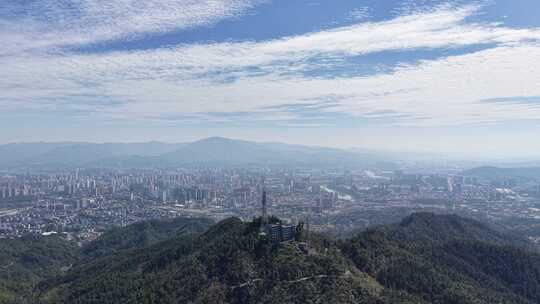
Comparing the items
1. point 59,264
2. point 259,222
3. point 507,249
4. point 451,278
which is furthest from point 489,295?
point 59,264

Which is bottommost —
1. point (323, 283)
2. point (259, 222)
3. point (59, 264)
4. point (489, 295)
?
point (59, 264)

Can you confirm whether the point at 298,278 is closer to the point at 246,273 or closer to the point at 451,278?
the point at 246,273

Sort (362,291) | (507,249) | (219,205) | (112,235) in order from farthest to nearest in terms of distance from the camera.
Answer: (219,205) < (112,235) < (507,249) < (362,291)

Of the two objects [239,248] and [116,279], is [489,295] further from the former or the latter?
[116,279]

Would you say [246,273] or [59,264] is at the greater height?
[246,273]

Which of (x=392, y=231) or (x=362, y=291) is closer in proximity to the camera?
(x=362, y=291)

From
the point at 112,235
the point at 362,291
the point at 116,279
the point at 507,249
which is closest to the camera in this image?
the point at 362,291
